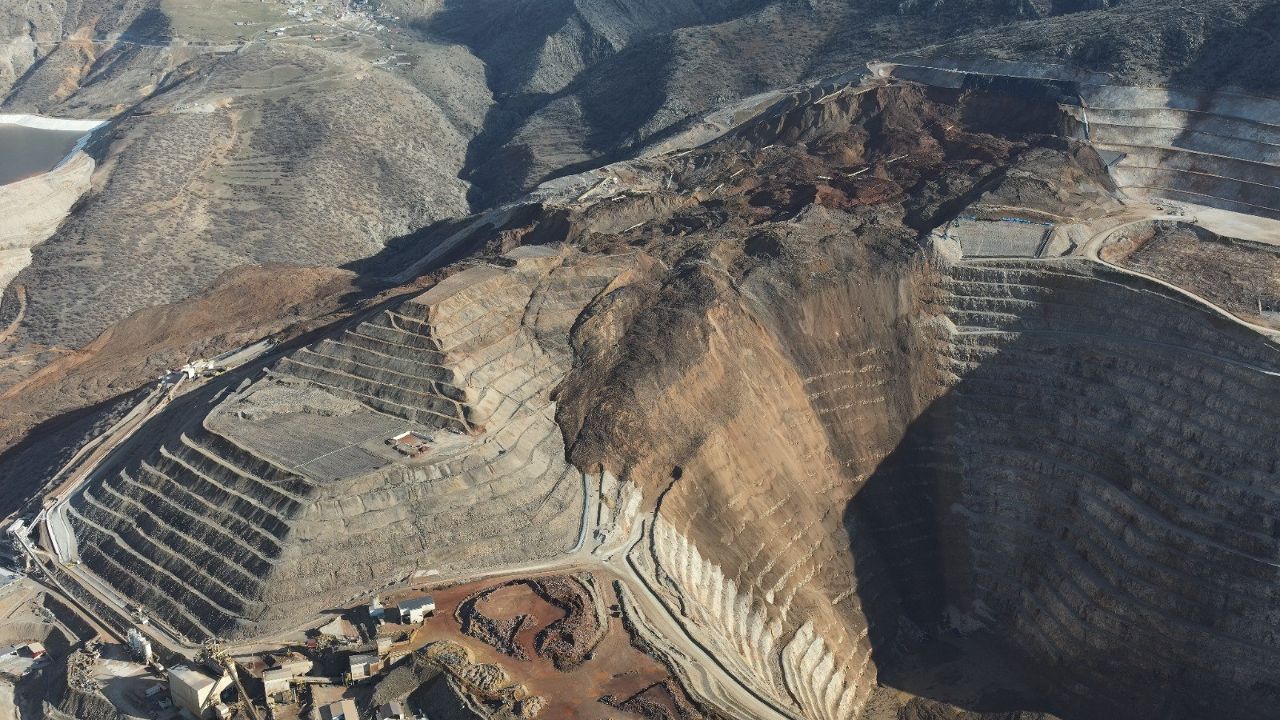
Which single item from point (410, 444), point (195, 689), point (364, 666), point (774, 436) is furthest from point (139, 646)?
point (774, 436)

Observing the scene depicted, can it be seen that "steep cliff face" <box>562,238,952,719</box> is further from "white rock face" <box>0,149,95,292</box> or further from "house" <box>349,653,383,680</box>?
"white rock face" <box>0,149,95,292</box>

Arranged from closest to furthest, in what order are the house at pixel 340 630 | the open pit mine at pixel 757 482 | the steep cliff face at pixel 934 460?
1. the house at pixel 340 630
2. the open pit mine at pixel 757 482
3. the steep cliff face at pixel 934 460

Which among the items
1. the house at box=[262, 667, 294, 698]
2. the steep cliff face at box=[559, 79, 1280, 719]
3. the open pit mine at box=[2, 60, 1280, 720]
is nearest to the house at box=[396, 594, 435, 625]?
the open pit mine at box=[2, 60, 1280, 720]

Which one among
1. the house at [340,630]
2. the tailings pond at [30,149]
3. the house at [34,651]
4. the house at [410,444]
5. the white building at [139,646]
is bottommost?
the house at [340,630]

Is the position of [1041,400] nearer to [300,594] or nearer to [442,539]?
[442,539]

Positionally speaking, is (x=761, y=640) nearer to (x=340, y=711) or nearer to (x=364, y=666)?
(x=364, y=666)

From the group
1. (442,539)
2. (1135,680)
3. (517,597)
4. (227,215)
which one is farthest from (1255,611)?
(227,215)

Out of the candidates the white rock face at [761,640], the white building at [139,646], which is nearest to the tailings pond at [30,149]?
the white building at [139,646]

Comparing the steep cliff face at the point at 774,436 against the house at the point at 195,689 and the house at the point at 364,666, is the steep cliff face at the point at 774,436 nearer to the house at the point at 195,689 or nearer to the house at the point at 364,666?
the house at the point at 364,666
